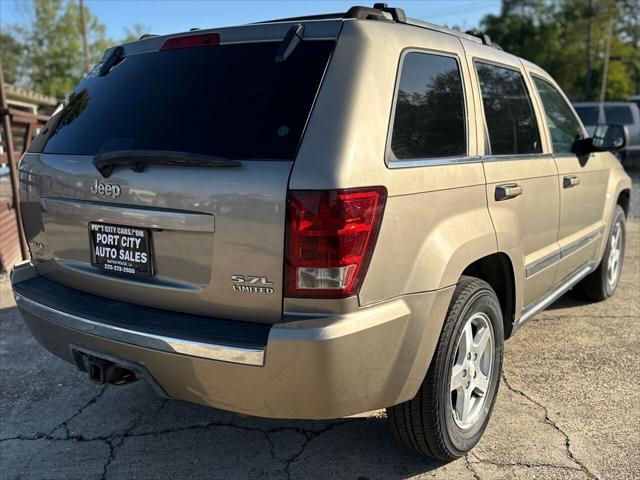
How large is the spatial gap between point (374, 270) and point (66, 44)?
44.8 meters

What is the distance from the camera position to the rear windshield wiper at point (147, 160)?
2.20m

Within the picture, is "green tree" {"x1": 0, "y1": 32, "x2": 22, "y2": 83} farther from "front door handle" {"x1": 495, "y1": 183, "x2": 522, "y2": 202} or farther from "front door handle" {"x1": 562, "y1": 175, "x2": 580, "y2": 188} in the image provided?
"front door handle" {"x1": 495, "y1": 183, "x2": 522, "y2": 202}

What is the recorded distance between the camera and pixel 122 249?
2469mm

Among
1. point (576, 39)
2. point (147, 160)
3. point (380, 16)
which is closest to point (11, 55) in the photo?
point (576, 39)

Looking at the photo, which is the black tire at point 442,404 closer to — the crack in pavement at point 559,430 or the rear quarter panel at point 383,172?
the rear quarter panel at point 383,172

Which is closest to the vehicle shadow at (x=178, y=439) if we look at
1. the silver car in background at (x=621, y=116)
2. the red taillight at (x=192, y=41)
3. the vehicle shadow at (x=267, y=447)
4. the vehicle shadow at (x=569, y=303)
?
the vehicle shadow at (x=267, y=447)

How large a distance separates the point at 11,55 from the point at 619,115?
4066cm

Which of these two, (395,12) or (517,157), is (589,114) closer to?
(517,157)

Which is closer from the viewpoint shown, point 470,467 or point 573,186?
point 470,467

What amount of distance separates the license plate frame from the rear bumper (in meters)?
0.19

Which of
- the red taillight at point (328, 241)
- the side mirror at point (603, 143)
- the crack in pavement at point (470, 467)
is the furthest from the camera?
the side mirror at point (603, 143)

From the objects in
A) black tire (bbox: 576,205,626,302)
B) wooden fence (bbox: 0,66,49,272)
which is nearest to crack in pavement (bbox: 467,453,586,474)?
black tire (bbox: 576,205,626,302)

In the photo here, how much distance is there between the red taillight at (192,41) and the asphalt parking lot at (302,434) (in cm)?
194

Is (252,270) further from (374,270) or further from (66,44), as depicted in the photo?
(66,44)
